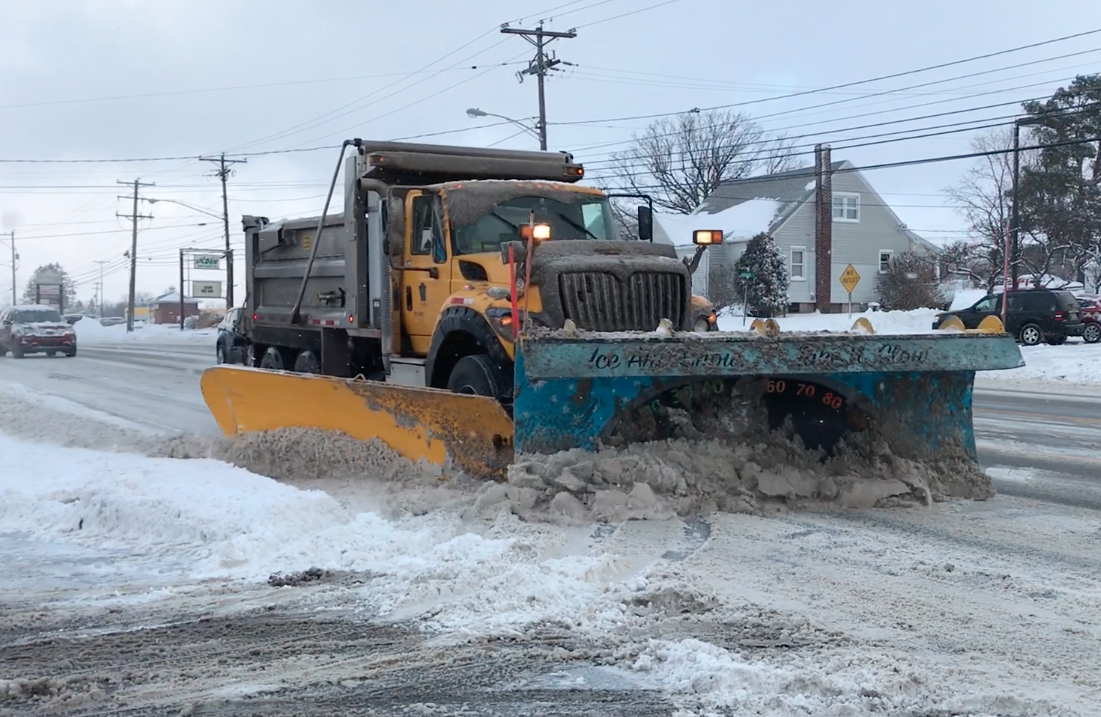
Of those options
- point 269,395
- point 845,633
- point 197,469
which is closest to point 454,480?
point 197,469

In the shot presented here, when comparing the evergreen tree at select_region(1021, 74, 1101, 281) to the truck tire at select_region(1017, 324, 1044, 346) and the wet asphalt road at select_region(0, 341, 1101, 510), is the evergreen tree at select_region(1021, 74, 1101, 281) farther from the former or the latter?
the wet asphalt road at select_region(0, 341, 1101, 510)

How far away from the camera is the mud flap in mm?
7176

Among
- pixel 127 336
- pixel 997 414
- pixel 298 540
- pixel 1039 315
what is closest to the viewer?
pixel 298 540

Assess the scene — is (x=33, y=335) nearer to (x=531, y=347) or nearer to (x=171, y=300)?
(x=531, y=347)

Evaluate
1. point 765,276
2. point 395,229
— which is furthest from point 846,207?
point 395,229

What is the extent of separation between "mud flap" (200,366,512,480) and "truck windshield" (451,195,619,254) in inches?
59.3

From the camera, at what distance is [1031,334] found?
28.6 meters

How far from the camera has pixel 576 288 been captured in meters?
7.77

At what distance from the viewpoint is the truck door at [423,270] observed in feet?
29.6

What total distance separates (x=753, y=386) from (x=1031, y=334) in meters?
24.1

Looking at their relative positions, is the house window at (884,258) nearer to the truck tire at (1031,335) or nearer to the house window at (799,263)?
the house window at (799,263)

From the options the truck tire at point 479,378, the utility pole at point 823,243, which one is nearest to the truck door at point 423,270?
the truck tire at point 479,378

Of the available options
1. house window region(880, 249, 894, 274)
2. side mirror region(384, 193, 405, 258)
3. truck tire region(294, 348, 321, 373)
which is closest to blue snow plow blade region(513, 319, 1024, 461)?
side mirror region(384, 193, 405, 258)

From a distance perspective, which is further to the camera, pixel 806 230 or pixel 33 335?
pixel 806 230
